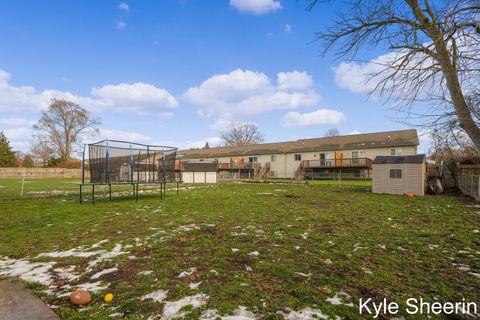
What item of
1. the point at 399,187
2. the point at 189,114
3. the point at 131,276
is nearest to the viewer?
the point at 131,276

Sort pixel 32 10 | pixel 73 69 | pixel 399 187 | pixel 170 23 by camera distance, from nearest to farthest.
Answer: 1. pixel 32 10
2. pixel 170 23
3. pixel 399 187
4. pixel 73 69

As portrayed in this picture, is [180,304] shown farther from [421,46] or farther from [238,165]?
[238,165]

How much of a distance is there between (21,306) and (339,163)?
92.4 feet

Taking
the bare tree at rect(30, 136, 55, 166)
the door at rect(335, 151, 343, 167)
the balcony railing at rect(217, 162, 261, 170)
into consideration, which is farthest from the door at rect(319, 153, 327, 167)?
A: the bare tree at rect(30, 136, 55, 166)

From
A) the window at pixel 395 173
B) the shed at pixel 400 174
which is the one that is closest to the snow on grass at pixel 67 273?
the shed at pixel 400 174

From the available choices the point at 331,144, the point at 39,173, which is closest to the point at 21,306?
the point at 331,144

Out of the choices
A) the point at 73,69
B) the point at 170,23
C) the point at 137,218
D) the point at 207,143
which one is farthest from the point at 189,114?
the point at 207,143

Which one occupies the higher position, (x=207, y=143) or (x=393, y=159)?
A: (x=207, y=143)

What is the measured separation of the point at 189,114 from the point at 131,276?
24.3 m

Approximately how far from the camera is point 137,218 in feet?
19.6

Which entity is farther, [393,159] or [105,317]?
[393,159]

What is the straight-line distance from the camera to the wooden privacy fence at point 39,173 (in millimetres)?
30000

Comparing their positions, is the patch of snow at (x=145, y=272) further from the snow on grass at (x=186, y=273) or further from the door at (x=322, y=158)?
the door at (x=322, y=158)

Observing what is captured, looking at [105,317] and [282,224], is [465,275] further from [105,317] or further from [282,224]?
[105,317]
